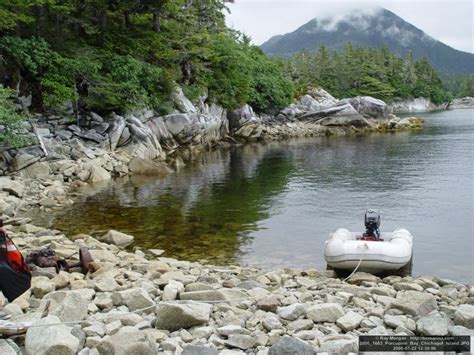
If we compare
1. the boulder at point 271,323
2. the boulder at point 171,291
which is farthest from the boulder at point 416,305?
the boulder at point 171,291

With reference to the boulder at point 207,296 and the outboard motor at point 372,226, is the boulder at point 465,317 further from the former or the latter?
the outboard motor at point 372,226

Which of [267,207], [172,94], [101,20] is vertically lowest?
[267,207]

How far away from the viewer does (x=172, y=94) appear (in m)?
35.7

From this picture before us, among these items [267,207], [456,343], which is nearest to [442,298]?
[456,343]

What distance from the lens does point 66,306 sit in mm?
6363

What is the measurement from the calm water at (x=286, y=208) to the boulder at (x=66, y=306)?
20.2ft

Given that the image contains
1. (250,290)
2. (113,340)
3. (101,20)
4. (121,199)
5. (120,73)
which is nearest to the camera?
(113,340)

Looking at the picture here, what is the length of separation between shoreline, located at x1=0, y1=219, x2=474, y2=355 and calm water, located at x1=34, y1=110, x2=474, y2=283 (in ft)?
11.7

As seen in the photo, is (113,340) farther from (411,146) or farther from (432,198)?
(411,146)

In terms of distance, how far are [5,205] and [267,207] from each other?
32.2 ft

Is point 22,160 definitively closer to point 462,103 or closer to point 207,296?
point 207,296

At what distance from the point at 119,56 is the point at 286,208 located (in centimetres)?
1722

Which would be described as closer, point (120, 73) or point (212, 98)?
point (120, 73)

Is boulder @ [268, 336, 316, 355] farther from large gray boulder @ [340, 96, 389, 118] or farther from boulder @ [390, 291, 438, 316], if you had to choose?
large gray boulder @ [340, 96, 389, 118]
